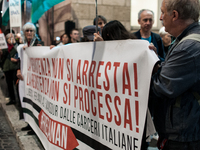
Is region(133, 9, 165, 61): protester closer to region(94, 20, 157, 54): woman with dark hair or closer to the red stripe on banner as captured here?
region(94, 20, 157, 54): woman with dark hair

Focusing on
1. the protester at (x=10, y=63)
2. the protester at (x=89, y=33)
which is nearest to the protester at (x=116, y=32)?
the protester at (x=89, y=33)

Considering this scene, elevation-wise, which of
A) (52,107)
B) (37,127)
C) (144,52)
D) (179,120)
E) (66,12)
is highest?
(66,12)

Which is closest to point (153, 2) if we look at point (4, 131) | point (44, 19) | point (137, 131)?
point (44, 19)

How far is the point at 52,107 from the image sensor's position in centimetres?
312

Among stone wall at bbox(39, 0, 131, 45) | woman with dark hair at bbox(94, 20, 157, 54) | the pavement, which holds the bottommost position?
the pavement

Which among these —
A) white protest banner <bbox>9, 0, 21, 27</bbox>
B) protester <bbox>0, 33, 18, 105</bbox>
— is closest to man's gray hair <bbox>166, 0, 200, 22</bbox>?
white protest banner <bbox>9, 0, 21, 27</bbox>

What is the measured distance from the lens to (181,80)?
5.11 ft

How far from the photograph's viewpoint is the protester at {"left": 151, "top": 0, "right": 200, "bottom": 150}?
156 centimetres

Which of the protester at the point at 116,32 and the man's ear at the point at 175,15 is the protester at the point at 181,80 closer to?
the man's ear at the point at 175,15

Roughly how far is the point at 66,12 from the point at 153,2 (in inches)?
144

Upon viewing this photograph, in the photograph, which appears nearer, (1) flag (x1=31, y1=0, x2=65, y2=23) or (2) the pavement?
(2) the pavement

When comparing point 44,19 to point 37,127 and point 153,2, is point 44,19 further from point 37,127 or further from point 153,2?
point 37,127

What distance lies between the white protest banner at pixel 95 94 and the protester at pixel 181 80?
0.48 ft

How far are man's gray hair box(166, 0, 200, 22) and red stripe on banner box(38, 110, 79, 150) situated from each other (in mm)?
1621
